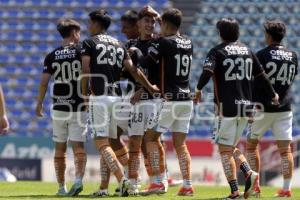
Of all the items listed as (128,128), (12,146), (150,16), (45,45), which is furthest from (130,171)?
(45,45)

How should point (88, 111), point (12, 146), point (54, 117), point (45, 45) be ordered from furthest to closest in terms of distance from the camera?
point (45, 45) < point (12, 146) < point (54, 117) < point (88, 111)

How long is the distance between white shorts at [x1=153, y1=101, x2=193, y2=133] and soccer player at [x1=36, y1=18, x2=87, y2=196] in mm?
1062

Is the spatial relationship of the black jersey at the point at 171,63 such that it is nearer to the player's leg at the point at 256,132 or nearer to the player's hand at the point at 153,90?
the player's hand at the point at 153,90

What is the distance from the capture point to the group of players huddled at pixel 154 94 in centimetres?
932

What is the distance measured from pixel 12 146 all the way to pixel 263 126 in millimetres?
11676

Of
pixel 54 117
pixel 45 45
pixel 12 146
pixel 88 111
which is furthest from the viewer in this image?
pixel 45 45

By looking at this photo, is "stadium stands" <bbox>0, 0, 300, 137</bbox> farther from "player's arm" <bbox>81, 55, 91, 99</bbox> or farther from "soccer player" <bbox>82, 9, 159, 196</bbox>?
"player's arm" <bbox>81, 55, 91, 99</bbox>

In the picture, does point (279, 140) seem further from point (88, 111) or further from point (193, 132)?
point (193, 132)

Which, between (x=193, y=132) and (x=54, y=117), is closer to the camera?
(x=54, y=117)

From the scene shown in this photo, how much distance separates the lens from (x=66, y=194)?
10.5 meters

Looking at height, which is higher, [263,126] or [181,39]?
[181,39]

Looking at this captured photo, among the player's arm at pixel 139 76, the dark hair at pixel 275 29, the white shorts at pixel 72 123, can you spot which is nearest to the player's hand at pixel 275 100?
the dark hair at pixel 275 29

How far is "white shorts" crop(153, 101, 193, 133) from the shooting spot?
10.2m

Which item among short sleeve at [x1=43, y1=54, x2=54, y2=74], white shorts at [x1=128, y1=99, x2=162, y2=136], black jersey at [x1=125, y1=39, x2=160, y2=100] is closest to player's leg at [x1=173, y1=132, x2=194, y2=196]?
white shorts at [x1=128, y1=99, x2=162, y2=136]
